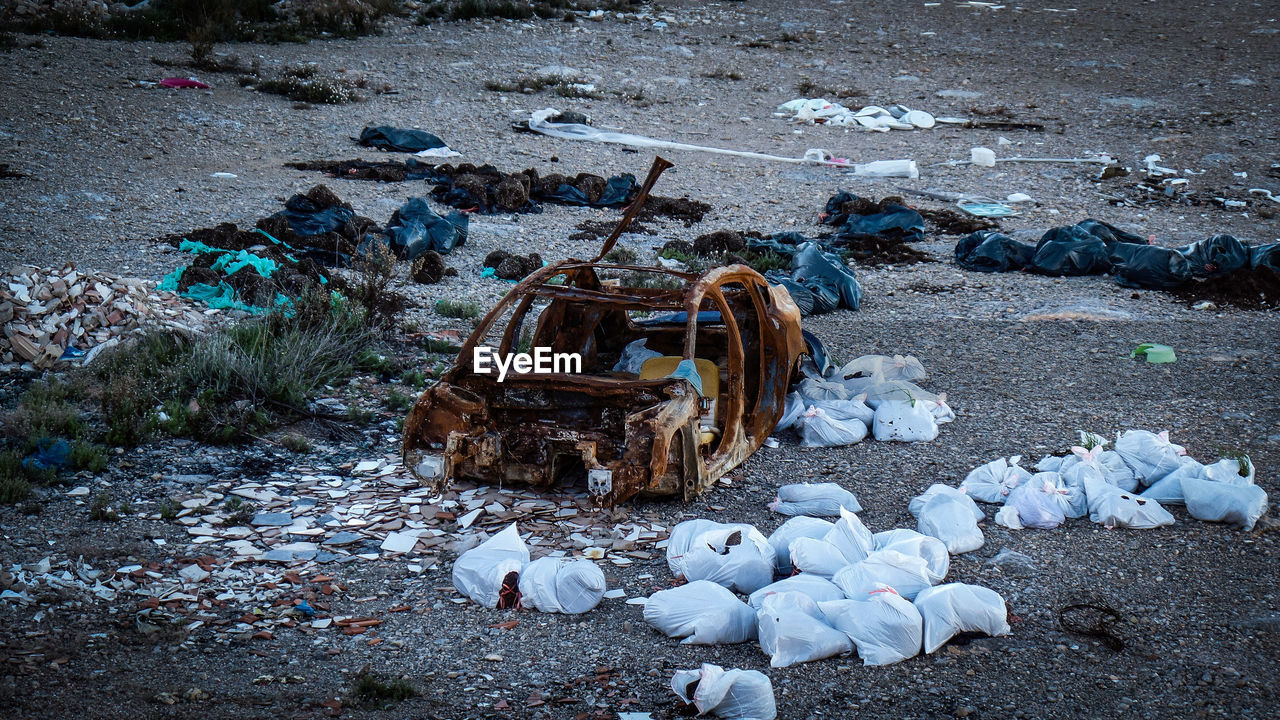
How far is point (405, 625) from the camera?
4602 mm

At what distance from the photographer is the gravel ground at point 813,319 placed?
4.13m

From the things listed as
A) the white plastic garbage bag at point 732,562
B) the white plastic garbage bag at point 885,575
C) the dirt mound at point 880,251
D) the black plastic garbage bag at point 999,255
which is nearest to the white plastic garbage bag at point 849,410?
the white plastic garbage bag at point 732,562

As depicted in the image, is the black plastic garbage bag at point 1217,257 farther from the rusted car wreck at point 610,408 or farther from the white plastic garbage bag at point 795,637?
the white plastic garbage bag at point 795,637

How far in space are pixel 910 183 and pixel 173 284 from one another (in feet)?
33.4

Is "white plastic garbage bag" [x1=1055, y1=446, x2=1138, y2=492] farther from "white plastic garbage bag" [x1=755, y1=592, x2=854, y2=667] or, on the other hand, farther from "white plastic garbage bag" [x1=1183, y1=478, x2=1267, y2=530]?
"white plastic garbage bag" [x1=755, y1=592, x2=854, y2=667]

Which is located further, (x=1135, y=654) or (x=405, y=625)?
(x=405, y=625)

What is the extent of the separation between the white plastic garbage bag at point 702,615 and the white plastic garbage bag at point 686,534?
47cm

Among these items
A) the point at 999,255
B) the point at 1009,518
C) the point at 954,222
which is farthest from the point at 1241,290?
the point at 1009,518

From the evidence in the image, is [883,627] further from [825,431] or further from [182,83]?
[182,83]

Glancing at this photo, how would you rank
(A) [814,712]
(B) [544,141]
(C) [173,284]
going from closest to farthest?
(A) [814,712], (C) [173,284], (B) [544,141]

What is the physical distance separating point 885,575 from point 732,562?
0.71m

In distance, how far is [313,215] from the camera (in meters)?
11.3

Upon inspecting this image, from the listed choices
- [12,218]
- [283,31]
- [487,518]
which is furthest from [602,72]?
[487,518]

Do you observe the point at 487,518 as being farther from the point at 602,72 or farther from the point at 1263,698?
the point at 602,72
